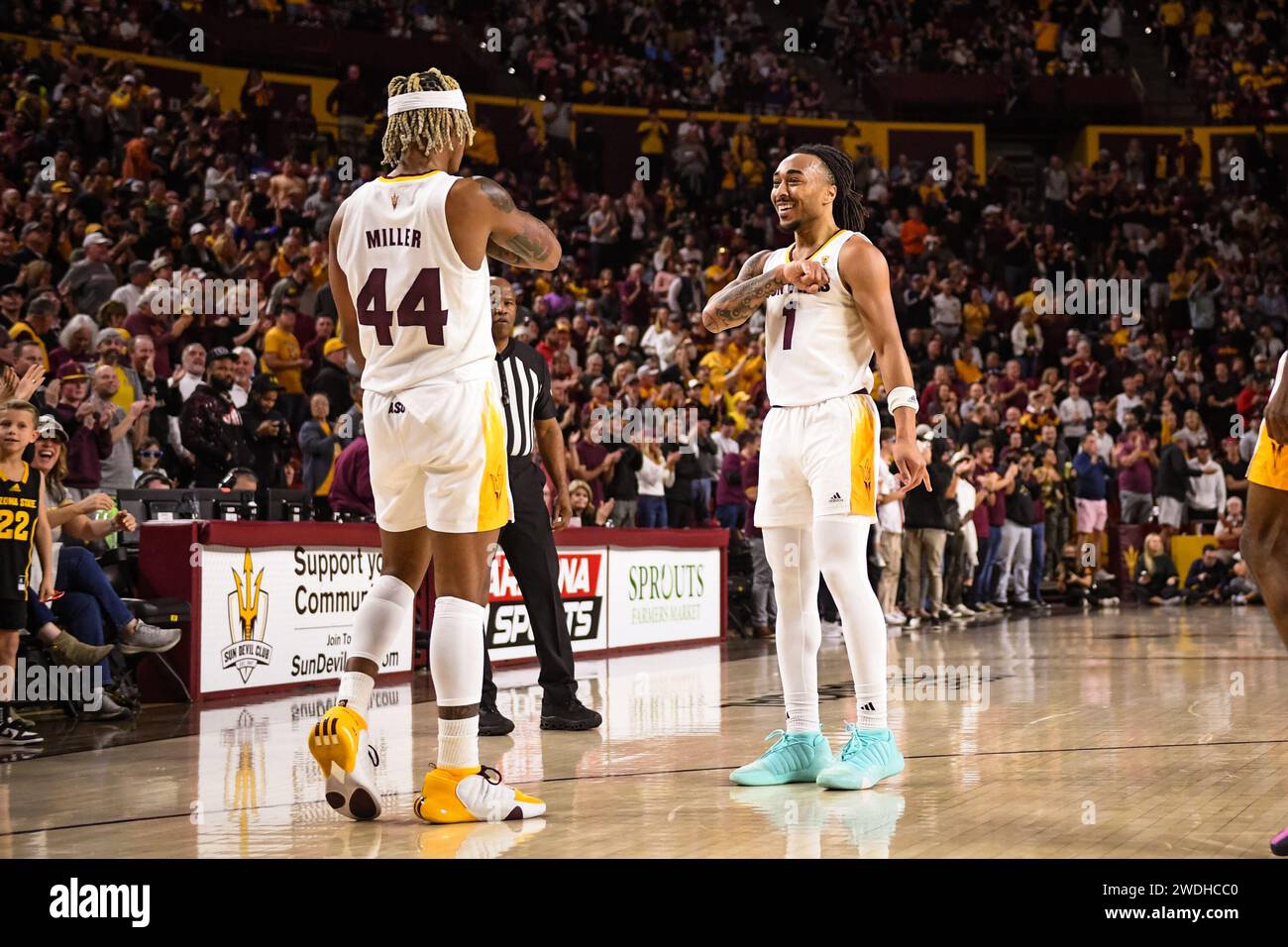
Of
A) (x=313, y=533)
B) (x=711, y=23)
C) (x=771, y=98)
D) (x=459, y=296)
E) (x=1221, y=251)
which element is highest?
(x=711, y=23)

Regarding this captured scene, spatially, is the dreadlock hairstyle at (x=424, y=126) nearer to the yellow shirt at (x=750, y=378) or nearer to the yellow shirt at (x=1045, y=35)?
the yellow shirt at (x=750, y=378)

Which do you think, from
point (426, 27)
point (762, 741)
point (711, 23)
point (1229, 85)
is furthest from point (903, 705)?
point (1229, 85)

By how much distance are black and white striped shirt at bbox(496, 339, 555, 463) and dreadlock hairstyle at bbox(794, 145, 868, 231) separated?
2.00 meters

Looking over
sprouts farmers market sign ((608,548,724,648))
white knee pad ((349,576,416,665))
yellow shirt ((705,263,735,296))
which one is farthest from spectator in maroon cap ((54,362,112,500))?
yellow shirt ((705,263,735,296))

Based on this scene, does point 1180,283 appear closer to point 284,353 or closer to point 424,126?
point 284,353

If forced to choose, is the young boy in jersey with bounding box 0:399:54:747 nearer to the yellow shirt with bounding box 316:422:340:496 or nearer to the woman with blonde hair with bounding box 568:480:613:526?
the yellow shirt with bounding box 316:422:340:496

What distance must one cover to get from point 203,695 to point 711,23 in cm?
2398

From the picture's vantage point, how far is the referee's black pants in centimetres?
753

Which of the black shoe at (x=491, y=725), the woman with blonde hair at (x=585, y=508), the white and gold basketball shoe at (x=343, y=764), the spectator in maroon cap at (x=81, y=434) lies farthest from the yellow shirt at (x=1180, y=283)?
the white and gold basketball shoe at (x=343, y=764)

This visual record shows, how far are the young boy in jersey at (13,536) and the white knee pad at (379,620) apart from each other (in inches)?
114

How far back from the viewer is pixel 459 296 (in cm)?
491

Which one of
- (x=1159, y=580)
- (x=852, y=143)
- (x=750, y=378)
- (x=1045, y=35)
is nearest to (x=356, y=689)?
(x=750, y=378)
